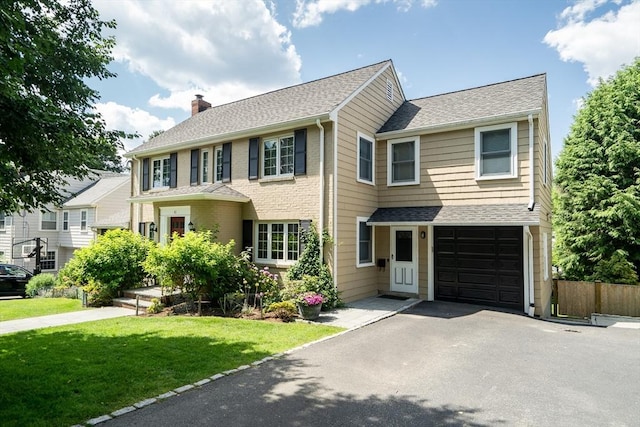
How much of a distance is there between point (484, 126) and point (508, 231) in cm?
342

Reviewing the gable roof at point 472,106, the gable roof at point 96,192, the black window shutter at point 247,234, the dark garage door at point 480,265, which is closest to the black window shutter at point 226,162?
the black window shutter at point 247,234

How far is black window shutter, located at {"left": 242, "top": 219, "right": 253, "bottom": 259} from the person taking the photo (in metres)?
13.5

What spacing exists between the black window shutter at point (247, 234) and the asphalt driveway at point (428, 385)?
627cm

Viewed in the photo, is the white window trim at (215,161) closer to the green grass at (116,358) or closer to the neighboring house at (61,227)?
the green grass at (116,358)

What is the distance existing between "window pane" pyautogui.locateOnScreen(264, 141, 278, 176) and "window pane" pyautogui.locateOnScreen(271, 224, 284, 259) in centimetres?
197

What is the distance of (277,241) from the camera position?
12992 millimetres

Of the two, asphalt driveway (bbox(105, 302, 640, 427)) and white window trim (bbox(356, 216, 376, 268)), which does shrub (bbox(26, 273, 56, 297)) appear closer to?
white window trim (bbox(356, 216, 376, 268))

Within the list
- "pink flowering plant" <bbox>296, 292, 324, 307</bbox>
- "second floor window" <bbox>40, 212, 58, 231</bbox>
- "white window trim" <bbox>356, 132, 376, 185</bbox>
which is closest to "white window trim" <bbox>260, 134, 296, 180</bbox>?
"white window trim" <bbox>356, 132, 376, 185</bbox>

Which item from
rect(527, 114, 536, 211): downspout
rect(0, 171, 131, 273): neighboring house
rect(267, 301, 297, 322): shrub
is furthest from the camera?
rect(0, 171, 131, 273): neighboring house

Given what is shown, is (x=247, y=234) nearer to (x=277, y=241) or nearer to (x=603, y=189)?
(x=277, y=241)

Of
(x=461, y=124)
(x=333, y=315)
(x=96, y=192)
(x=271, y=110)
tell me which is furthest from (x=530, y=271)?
(x=96, y=192)

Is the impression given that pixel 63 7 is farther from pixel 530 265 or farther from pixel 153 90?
pixel 530 265

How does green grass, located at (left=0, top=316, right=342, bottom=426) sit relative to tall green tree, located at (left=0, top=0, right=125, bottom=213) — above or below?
below

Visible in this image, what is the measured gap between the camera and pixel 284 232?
41.9 ft
